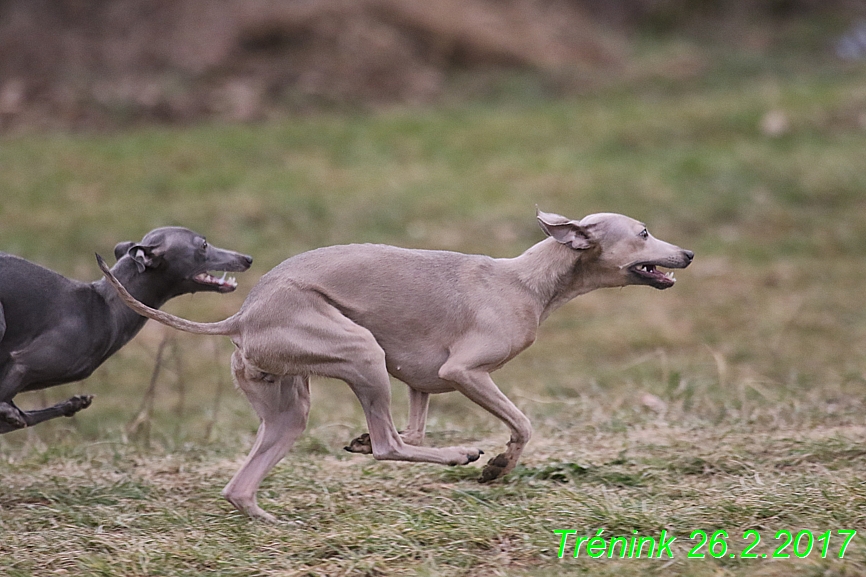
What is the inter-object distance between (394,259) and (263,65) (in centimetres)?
1174

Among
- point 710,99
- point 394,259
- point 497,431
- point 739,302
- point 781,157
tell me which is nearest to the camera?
point 394,259

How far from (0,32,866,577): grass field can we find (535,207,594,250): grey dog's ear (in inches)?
45.6

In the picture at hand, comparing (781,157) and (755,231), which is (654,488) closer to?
(755,231)

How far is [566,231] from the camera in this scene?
17.5 ft

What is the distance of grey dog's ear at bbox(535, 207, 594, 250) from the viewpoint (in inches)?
209

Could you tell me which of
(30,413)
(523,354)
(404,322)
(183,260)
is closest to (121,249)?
(183,260)

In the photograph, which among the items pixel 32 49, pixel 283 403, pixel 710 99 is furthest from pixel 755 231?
pixel 32 49

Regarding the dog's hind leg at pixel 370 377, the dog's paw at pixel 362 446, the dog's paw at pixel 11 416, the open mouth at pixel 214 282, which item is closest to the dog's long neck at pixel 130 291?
the open mouth at pixel 214 282

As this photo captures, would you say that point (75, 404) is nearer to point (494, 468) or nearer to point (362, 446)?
point (362, 446)

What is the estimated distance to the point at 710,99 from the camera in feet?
51.1

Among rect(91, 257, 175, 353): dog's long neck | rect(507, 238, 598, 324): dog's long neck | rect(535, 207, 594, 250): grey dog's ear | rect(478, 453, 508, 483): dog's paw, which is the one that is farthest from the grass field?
rect(535, 207, 594, 250): grey dog's ear

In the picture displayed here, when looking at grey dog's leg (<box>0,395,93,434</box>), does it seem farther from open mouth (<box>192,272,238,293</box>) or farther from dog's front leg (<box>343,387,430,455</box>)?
dog's front leg (<box>343,387,430,455</box>)

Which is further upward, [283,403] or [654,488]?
[283,403]

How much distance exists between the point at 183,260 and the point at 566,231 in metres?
1.95
